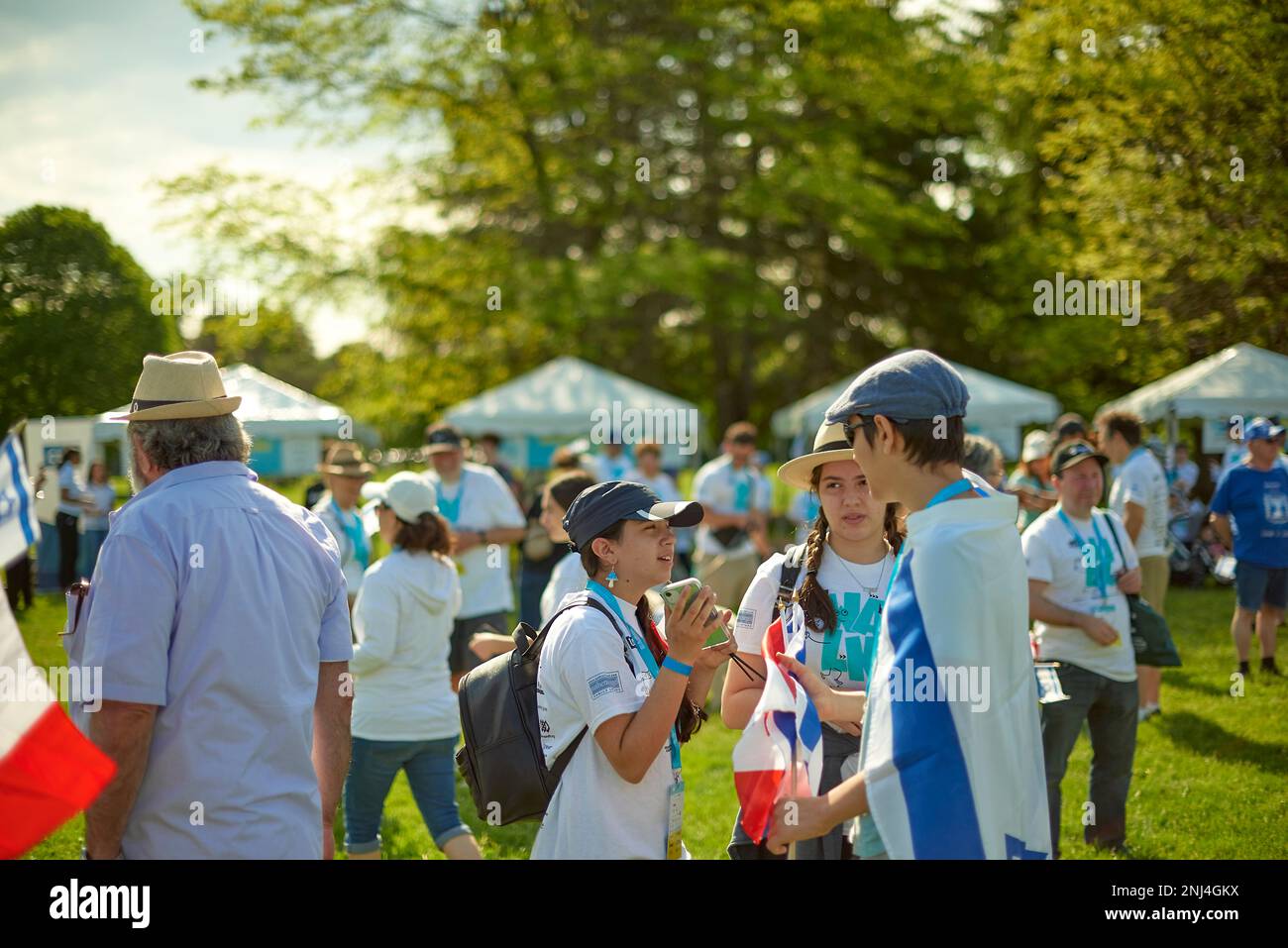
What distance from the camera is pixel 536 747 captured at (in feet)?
9.77

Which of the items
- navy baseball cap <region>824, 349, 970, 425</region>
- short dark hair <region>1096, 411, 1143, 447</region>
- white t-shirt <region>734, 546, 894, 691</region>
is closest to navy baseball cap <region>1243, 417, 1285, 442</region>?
short dark hair <region>1096, 411, 1143, 447</region>

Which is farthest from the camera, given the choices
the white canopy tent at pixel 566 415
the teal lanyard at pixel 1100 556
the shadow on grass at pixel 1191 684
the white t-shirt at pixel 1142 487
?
the white canopy tent at pixel 566 415

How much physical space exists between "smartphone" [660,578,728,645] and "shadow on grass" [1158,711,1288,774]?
551cm

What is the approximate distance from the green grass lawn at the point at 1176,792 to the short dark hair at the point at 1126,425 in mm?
2111

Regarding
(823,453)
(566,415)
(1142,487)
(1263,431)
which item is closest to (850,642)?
(823,453)

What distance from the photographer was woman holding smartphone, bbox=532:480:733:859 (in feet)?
8.89

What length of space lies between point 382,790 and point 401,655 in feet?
2.01

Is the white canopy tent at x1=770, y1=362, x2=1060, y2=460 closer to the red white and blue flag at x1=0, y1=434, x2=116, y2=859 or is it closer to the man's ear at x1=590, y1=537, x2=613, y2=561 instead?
the man's ear at x1=590, y1=537, x2=613, y2=561

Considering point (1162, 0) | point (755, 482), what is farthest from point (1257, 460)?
point (755, 482)

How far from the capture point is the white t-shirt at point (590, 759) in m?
2.80

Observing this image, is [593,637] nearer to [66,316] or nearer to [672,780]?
[672,780]

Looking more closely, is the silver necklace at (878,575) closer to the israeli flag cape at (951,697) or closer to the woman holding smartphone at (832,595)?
the woman holding smartphone at (832,595)

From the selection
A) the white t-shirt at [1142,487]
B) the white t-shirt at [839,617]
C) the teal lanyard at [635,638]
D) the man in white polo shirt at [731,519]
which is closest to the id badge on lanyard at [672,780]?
the teal lanyard at [635,638]
